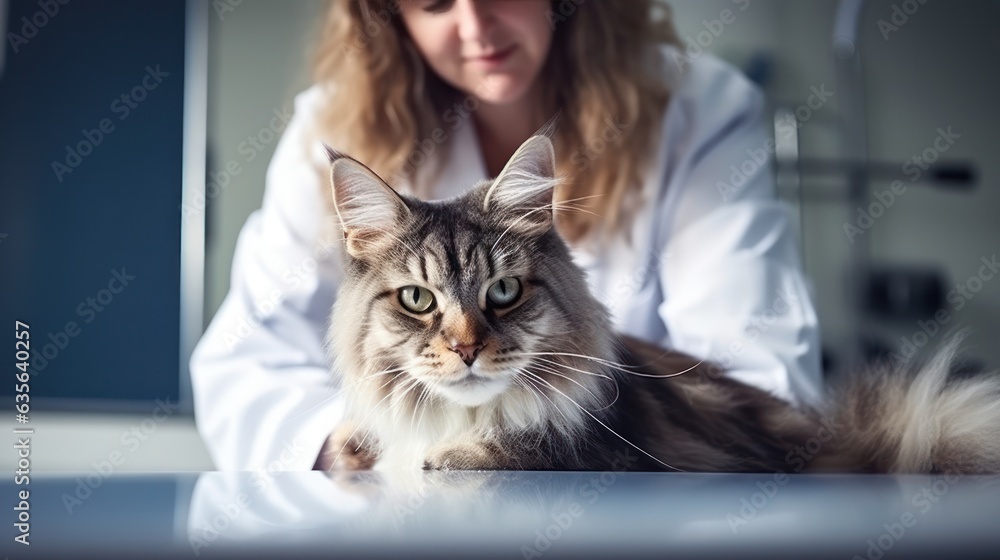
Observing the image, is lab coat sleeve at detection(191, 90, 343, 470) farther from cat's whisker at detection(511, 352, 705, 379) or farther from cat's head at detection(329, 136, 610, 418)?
cat's whisker at detection(511, 352, 705, 379)

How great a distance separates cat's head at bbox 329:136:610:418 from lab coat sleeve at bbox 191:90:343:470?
143 millimetres

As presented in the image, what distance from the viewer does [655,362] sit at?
1041mm

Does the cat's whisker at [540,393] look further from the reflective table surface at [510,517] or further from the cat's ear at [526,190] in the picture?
the cat's ear at [526,190]

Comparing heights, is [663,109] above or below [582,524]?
above

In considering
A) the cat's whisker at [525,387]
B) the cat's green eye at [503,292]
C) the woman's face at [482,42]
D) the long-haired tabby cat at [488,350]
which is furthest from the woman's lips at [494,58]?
the cat's whisker at [525,387]

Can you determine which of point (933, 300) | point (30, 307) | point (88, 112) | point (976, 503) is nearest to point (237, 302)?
point (30, 307)

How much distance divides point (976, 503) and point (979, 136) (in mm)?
Answer: 1317

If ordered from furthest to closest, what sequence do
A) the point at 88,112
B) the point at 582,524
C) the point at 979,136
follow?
the point at 979,136 < the point at 88,112 < the point at 582,524

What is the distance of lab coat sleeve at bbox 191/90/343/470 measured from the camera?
111cm

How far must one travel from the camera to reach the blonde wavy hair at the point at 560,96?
123 centimetres

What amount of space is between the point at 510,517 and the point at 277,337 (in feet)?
2.19

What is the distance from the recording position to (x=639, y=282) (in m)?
1.23

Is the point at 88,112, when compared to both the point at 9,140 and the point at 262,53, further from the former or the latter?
the point at 262,53

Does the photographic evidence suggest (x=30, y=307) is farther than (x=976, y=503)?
Yes
